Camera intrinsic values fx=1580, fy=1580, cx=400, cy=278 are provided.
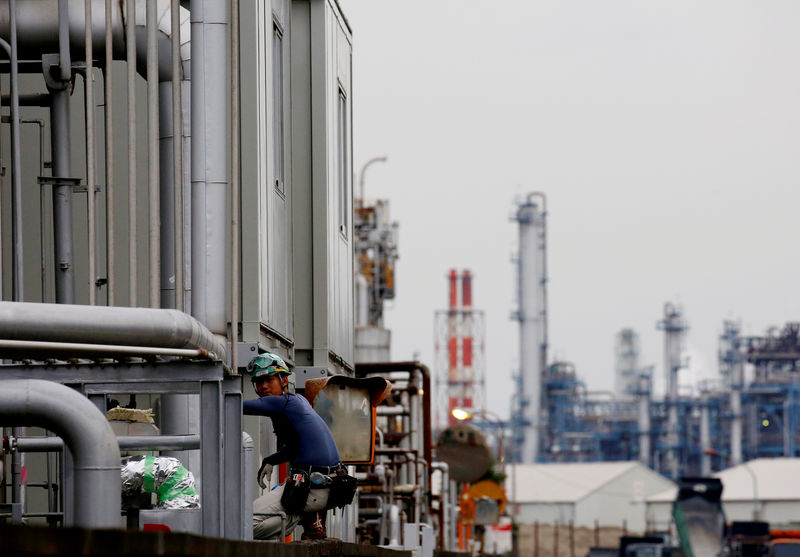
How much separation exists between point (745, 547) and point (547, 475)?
62352 mm

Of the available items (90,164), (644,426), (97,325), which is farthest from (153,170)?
(644,426)

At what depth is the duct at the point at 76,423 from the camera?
639 centimetres

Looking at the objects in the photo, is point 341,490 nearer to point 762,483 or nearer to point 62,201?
point 62,201

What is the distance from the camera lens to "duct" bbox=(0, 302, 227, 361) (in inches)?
292

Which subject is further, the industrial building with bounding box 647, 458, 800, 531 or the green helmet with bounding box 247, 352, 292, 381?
the industrial building with bounding box 647, 458, 800, 531

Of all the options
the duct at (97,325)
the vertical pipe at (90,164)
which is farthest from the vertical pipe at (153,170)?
the duct at (97,325)

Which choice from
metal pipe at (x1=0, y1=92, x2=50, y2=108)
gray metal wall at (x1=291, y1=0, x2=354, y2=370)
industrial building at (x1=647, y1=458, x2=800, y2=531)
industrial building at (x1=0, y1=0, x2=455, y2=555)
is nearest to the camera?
industrial building at (x1=0, y1=0, x2=455, y2=555)

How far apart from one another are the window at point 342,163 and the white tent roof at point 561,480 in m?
100

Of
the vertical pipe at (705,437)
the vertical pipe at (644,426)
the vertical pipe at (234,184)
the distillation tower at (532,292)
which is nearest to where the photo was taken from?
the vertical pipe at (234,184)

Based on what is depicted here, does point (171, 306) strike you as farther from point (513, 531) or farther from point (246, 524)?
point (513, 531)

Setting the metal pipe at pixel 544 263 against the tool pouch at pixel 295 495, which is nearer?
the tool pouch at pixel 295 495

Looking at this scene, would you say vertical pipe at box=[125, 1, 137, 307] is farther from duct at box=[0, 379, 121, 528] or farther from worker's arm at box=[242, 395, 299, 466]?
duct at box=[0, 379, 121, 528]

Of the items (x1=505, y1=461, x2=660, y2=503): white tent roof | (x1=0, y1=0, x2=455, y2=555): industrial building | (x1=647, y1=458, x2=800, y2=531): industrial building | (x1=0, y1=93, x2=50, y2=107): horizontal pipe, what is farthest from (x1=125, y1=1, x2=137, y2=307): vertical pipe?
(x1=505, y1=461, x2=660, y2=503): white tent roof

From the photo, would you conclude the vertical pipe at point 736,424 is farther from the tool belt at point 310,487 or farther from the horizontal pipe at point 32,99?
the tool belt at point 310,487
